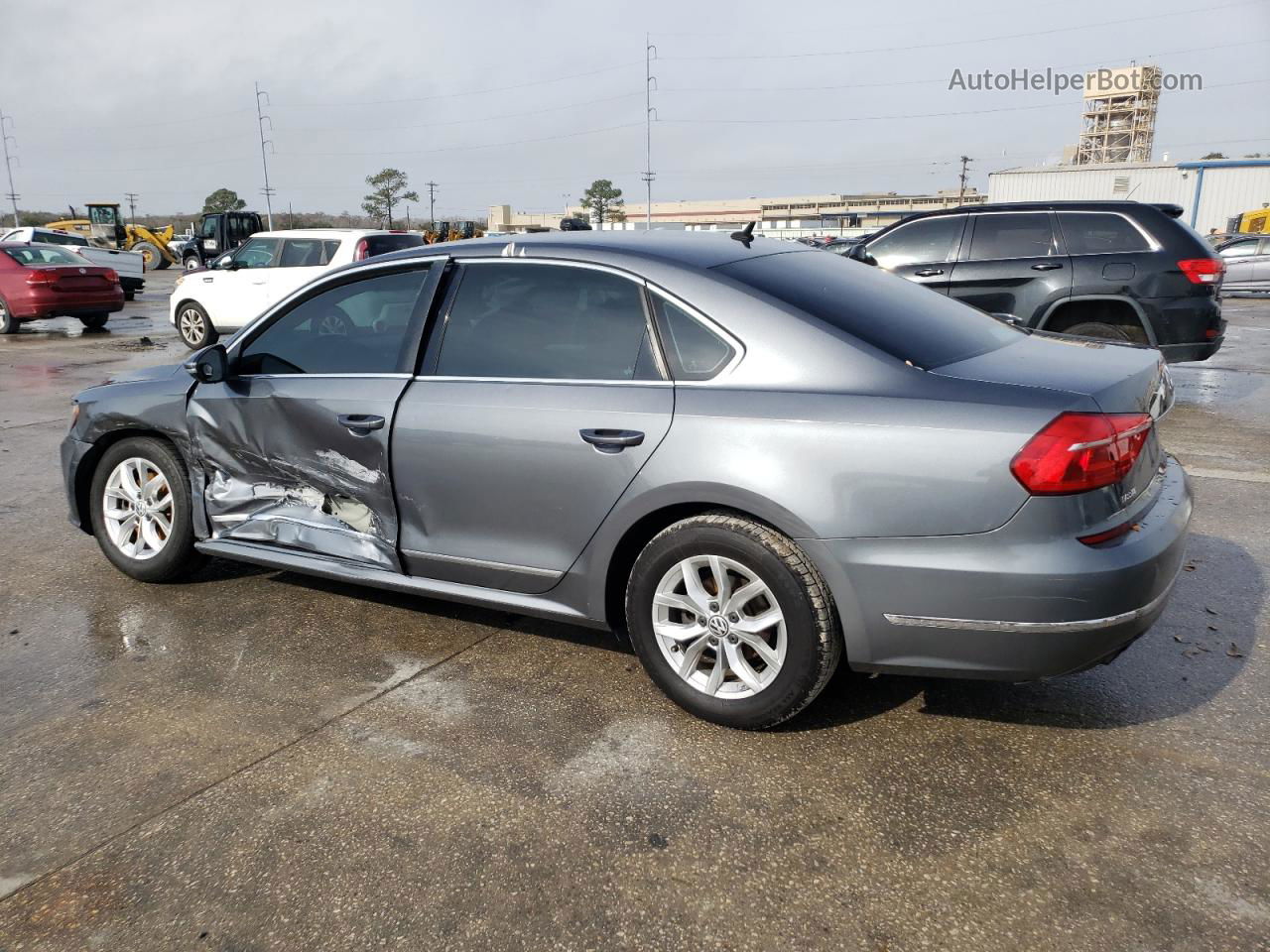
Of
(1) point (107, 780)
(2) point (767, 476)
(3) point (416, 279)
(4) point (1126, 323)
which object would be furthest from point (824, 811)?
(4) point (1126, 323)

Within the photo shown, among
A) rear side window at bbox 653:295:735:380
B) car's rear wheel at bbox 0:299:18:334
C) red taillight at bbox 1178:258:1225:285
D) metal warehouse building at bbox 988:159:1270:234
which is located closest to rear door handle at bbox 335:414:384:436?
rear side window at bbox 653:295:735:380

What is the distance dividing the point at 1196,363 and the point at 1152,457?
10163 millimetres

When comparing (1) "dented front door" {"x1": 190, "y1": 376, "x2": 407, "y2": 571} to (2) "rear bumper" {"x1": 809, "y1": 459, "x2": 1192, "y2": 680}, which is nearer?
(2) "rear bumper" {"x1": 809, "y1": 459, "x2": 1192, "y2": 680}

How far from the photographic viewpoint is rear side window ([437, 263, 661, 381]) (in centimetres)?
331

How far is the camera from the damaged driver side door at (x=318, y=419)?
12.3ft

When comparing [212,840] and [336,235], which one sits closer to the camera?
→ [212,840]

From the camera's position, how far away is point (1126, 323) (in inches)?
322

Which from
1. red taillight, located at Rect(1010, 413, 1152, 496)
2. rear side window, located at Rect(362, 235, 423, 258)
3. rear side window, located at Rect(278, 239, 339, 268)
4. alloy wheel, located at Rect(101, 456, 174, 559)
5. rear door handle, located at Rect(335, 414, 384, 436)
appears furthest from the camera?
rear side window, located at Rect(278, 239, 339, 268)

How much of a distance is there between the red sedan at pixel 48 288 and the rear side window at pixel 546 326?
15.6 meters

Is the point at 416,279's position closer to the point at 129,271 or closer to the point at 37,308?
the point at 37,308

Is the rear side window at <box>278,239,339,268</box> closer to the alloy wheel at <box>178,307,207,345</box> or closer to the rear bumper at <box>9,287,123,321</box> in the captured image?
the alloy wheel at <box>178,307,207,345</box>

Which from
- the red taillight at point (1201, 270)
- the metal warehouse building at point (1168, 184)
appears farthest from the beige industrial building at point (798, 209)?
the red taillight at point (1201, 270)

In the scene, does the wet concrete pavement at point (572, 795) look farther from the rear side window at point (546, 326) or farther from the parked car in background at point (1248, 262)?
the parked car in background at point (1248, 262)

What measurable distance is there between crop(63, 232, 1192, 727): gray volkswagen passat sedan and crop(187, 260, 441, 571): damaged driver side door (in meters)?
0.01
